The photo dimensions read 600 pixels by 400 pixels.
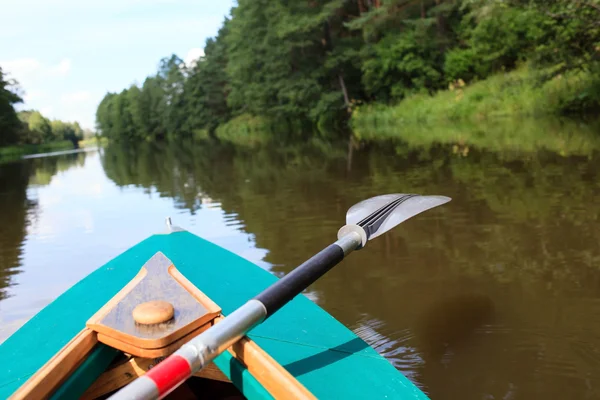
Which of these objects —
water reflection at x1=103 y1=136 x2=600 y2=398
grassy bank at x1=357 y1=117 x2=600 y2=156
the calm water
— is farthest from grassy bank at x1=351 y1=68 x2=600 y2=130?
water reflection at x1=103 y1=136 x2=600 y2=398

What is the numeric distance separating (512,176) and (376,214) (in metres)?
5.20

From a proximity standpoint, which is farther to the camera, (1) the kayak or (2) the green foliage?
(2) the green foliage

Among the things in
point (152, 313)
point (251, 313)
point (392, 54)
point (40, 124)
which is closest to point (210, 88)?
point (392, 54)

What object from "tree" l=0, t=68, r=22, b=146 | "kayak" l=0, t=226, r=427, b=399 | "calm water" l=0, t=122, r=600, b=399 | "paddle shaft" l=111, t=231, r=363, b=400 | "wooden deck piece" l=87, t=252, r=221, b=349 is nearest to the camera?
"paddle shaft" l=111, t=231, r=363, b=400

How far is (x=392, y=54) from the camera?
935 inches

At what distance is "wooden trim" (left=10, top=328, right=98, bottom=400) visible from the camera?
4.92ft

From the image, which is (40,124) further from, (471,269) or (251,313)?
(251,313)

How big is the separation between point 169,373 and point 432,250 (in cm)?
360

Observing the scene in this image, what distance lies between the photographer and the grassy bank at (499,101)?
15.8 m

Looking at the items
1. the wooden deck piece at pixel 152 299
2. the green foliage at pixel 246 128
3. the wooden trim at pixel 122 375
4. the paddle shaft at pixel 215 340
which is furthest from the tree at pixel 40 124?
the paddle shaft at pixel 215 340

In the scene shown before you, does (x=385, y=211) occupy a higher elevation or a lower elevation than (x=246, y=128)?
higher

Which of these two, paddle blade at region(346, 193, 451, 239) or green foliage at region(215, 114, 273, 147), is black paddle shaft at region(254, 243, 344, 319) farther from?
green foliage at region(215, 114, 273, 147)

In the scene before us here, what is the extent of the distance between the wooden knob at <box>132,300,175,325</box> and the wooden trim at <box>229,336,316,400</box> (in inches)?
10.1

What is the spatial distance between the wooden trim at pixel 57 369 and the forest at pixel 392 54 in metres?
13.7
